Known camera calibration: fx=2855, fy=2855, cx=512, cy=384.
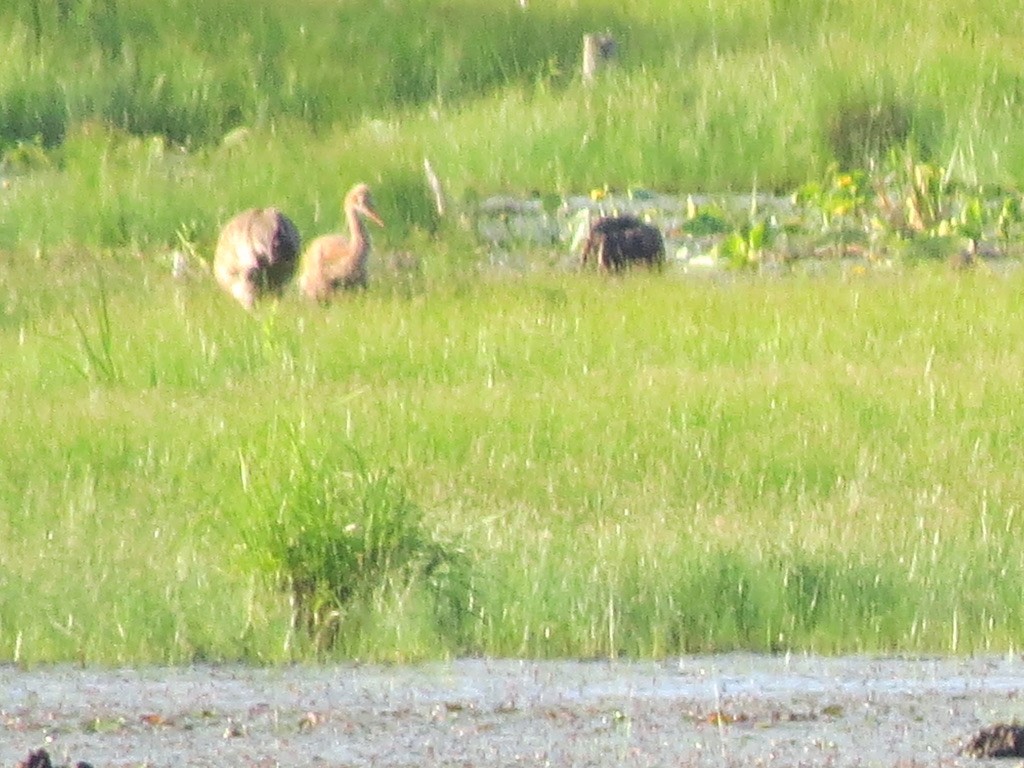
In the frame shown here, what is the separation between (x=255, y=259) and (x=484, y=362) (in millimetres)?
2430

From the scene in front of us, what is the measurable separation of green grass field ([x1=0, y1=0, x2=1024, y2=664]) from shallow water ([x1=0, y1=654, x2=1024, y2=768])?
0.88 ft

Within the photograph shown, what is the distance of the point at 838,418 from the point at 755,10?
11.0 m

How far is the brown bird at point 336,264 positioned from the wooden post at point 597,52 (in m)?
5.20

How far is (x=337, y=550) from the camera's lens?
25.4ft

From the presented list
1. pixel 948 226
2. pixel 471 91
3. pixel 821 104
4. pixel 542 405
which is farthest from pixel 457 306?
pixel 471 91

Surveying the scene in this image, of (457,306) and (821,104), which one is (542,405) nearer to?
(457,306)

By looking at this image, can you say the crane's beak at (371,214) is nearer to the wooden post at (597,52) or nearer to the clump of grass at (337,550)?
the wooden post at (597,52)

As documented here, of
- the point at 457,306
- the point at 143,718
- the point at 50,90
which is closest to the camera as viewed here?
the point at 143,718

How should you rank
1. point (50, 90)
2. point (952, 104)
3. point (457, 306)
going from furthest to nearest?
1. point (50, 90)
2. point (952, 104)
3. point (457, 306)

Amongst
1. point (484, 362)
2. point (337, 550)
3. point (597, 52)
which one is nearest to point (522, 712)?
point (337, 550)

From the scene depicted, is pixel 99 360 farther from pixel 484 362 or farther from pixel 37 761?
pixel 37 761

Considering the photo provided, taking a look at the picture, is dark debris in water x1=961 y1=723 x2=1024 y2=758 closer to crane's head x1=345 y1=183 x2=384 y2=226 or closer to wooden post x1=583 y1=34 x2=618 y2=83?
crane's head x1=345 y1=183 x2=384 y2=226

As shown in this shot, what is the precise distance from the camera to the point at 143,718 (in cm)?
648

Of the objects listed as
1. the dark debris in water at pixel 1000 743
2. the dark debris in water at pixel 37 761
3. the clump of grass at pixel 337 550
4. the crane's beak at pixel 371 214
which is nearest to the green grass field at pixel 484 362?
the clump of grass at pixel 337 550
